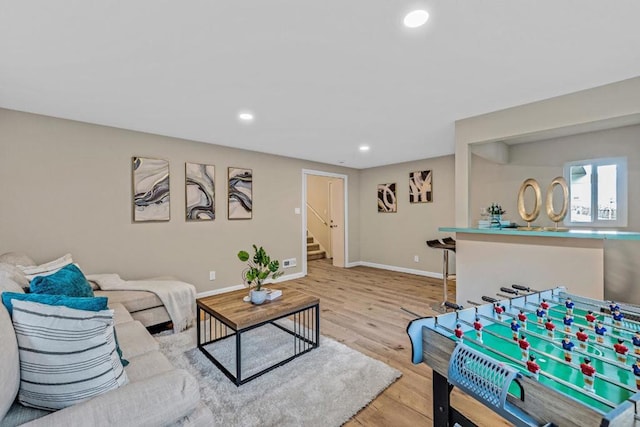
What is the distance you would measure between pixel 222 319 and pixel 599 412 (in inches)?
78.9

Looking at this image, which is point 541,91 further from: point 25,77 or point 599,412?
point 25,77

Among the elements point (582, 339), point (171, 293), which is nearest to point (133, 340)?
point (171, 293)

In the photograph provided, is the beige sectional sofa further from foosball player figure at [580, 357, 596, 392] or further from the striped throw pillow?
foosball player figure at [580, 357, 596, 392]

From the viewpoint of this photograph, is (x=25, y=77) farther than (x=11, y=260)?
No

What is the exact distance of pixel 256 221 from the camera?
461 cm

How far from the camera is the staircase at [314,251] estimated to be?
718cm

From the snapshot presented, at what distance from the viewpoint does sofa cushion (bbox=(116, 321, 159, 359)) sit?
1.64 m

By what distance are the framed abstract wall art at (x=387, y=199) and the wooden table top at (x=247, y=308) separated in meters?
3.76

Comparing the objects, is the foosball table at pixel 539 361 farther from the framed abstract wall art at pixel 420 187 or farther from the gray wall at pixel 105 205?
the framed abstract wall art at pixel 420 187

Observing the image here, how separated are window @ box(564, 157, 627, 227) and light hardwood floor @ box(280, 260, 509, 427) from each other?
6.15 feet

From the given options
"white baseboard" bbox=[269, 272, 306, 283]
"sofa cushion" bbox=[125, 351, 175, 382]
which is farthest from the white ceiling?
"white baseboard" bbox=[269, 272, 306, 283]

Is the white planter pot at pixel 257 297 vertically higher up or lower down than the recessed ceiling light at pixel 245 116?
lower down

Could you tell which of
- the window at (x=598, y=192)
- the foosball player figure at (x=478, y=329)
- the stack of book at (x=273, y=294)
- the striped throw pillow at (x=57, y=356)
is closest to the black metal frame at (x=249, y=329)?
the stack of book at (x=273, y=294)

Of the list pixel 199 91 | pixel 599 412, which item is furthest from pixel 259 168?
pixel 599 412
